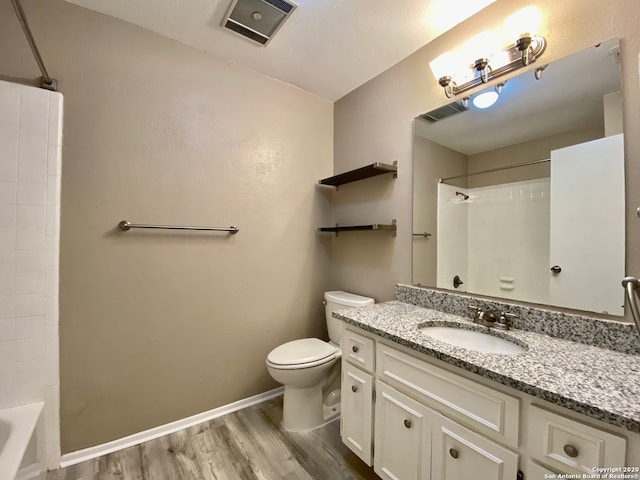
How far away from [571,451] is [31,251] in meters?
2.17

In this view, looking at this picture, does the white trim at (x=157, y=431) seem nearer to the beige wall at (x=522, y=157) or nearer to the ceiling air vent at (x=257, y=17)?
the beige wall at (x=522, y=157)

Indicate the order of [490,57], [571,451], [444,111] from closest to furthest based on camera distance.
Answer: [571,451] < [490,57] < [444,111]

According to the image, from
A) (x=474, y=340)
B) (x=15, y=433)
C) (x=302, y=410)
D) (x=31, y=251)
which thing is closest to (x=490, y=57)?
(x=474, y=340)

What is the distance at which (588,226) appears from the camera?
109 centimetres

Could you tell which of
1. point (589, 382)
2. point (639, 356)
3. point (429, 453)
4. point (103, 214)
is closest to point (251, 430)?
point (429, 453)

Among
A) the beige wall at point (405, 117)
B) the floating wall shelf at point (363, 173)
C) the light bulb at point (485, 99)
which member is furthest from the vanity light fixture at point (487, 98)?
the floating wall shelf at point (363, 173)

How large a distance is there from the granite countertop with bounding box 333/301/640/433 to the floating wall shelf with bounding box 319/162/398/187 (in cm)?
99

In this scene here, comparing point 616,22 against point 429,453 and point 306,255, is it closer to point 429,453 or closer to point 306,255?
point 429,453

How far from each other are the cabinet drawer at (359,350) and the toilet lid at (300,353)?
0.31m

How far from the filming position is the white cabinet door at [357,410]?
128 centimetres

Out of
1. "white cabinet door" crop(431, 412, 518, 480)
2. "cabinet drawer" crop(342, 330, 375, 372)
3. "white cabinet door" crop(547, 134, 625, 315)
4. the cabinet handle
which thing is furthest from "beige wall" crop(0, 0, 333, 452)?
the cabinet handle

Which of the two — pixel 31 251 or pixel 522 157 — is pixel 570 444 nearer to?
pixel 522 157

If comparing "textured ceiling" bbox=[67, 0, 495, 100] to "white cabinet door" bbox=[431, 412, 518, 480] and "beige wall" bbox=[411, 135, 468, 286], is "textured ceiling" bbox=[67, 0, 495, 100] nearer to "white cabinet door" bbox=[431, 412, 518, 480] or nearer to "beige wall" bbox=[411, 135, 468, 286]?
"beige wall" bbox=[411, 135, 468, 286]

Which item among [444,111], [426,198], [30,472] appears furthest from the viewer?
[426,198]
